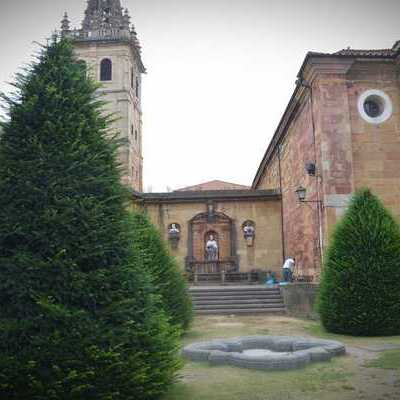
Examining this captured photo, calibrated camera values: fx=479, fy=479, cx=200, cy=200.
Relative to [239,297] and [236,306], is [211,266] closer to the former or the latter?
[239,297]

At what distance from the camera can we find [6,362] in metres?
4.46

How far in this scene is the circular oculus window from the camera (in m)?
17.5

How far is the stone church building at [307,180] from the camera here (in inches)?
669

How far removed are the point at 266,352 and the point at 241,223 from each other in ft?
60.2

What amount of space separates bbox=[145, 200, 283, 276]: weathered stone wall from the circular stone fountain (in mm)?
17039

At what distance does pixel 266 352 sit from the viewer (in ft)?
28.0

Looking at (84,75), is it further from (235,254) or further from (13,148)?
(235,254)

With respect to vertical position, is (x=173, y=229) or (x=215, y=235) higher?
(x=173, y=229)

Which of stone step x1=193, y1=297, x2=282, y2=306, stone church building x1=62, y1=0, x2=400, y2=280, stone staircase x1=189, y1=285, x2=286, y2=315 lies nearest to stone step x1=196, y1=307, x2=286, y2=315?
stone staircase x1=189, y1=285, x2=286, y2=315

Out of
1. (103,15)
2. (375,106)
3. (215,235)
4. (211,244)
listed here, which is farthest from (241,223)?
(103,15)

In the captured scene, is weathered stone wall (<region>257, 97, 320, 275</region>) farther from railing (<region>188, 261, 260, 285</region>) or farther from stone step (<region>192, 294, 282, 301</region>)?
railing (<region>188, 261, 260, 285</region>)

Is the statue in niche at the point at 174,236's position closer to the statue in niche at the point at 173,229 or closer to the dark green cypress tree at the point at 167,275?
the statue in niche at the point at 173,229

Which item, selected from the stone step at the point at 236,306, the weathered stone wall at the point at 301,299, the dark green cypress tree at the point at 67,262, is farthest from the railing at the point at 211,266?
the dark green cypress tree at the point at 67,262

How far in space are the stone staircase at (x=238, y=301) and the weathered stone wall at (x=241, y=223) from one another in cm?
678
